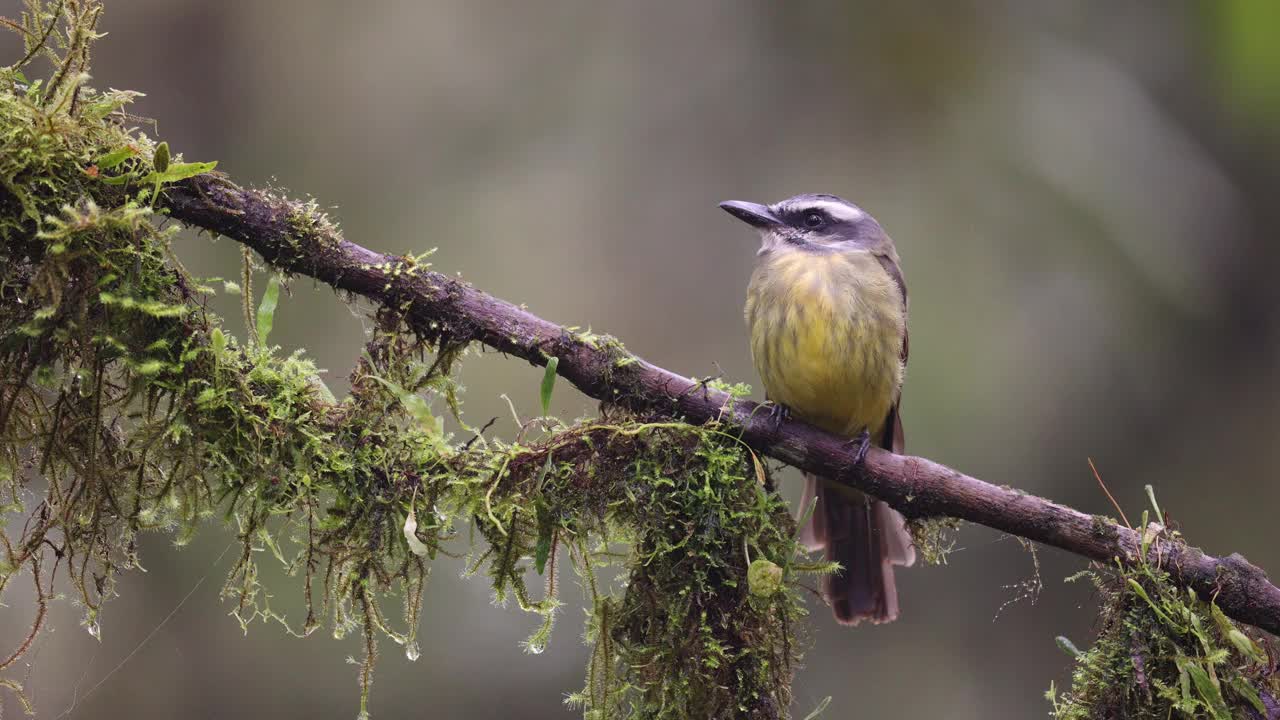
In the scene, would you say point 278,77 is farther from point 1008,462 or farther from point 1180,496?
point 1180,496

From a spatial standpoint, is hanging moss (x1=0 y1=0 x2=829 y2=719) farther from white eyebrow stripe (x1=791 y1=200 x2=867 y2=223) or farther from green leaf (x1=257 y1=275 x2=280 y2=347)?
white eyebrow stripe (x1=791 y1=200 x2=867 y2=223)

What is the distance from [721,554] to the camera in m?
2.79

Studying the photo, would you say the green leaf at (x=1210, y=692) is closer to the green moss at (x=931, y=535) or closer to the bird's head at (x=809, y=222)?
the green moss at (x=931, y=535)

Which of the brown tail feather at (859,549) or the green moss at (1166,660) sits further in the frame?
the brown tail feather at (859,549)

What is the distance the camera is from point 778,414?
325 cm

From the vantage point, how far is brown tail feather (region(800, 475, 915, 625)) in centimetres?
378

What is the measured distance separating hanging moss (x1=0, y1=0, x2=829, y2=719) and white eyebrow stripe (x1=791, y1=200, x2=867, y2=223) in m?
1.56

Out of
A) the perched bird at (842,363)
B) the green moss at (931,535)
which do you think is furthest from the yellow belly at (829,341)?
the green moss at (931,535)

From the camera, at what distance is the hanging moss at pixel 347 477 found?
98.9 inches

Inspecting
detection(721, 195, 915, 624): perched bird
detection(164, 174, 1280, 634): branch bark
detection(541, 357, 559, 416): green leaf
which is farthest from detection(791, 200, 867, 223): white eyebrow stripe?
detection(541, 357, 559, 416): green leaf

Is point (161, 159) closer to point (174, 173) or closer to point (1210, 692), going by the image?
point (174, 173)

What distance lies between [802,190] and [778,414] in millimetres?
3981

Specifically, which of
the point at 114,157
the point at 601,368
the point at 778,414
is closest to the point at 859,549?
the point at 778,414

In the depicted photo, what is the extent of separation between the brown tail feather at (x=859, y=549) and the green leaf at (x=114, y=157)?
249 centimetres
